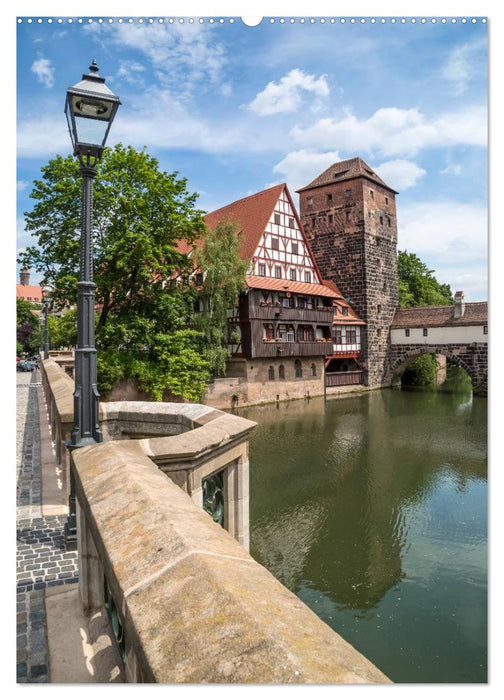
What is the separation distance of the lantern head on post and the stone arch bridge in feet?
87.3

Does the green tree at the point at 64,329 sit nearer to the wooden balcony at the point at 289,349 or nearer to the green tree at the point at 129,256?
the green tree at the point at 129,256

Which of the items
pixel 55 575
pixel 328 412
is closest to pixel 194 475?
pixel 55 575

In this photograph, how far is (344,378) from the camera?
34.3m

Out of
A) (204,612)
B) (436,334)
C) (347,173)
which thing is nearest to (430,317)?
(436,334)

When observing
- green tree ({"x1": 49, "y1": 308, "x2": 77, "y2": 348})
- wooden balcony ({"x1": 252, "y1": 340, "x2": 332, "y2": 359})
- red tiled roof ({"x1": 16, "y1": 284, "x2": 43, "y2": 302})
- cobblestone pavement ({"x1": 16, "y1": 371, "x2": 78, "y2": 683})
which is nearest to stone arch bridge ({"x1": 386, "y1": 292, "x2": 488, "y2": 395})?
wooden balcony ({"x1": 252, "y1": 340, "x2": 332, "y2": 359})

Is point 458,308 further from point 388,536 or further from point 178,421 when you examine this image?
point 178,421

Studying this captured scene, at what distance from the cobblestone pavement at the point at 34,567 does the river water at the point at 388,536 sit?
3414mm

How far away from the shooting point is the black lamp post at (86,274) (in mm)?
3791

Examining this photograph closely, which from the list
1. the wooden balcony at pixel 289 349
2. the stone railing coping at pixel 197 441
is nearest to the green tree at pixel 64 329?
the wooden balcony at pixel 289 349

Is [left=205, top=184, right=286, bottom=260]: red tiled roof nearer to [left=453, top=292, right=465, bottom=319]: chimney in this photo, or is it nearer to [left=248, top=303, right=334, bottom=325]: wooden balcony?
[left=248, top=303, right=334, bottom=325]: wooden balcony

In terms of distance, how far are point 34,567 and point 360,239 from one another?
33865 mm

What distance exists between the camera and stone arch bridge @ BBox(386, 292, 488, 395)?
29.4m

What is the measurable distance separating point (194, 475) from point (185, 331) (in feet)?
62.3

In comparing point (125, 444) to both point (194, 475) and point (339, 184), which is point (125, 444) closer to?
point (194, 475)
